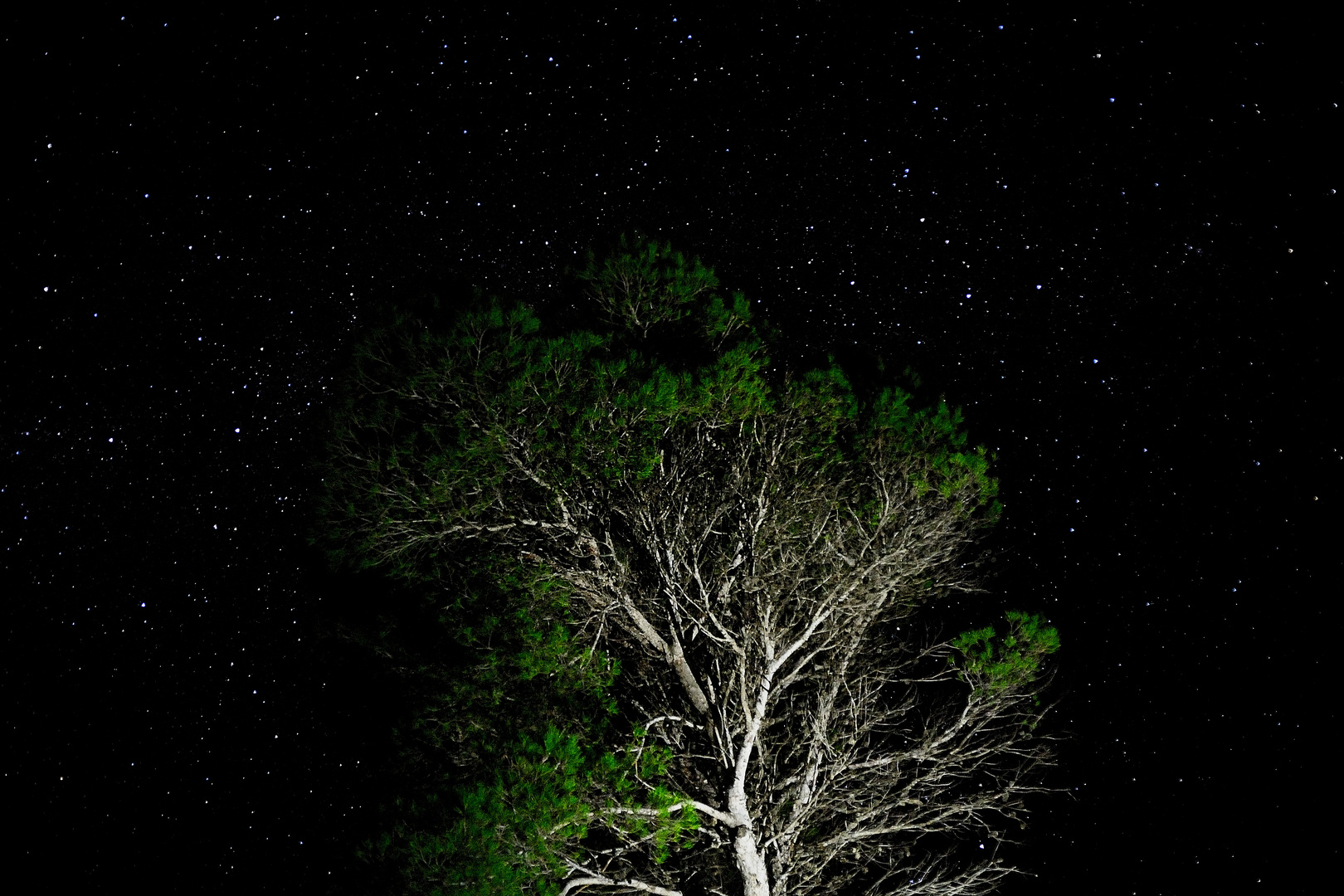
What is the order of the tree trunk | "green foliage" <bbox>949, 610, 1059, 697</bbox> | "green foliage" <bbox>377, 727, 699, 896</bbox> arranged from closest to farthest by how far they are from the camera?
"green foliage" <bbox>377, 727, 699, 896</bbox> < the tree trunk < "green foliage" <bbox>949, 610, 1059, 697</bbox>

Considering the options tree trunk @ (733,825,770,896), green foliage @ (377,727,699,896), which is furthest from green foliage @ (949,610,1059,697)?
green foliage @ (377,727,699,896)

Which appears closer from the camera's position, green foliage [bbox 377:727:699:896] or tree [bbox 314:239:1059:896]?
green foliage [bbox 377:727:699:896]

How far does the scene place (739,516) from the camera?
5.39 metres

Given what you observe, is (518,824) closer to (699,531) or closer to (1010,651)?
(699,531)

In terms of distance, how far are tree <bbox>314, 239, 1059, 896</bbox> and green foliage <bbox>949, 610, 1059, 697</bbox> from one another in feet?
0.05

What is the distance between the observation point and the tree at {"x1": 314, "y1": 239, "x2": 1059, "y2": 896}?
444 centimetres

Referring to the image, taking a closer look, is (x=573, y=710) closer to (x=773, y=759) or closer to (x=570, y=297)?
(x=773, y=759)

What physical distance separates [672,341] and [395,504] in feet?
6.91

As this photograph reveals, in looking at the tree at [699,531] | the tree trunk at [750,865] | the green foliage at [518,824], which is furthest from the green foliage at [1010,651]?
the green foliage at [518,824]

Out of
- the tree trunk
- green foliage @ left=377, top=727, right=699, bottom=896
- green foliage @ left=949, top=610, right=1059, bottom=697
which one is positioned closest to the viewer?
green foliage @ left=377, top=727, right=699, bottom=896

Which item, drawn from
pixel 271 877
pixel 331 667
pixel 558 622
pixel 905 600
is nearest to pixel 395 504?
pixel 558 622

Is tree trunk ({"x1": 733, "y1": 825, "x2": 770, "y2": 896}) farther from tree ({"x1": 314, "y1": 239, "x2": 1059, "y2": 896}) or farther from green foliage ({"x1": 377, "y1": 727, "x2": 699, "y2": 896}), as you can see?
green foliage ({"x1": 377, "y1": 727, "x2": 699, "y2": 896})

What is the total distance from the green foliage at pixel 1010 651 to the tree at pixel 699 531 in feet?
0.05

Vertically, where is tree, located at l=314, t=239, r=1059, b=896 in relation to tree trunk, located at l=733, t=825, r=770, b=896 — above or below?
above
